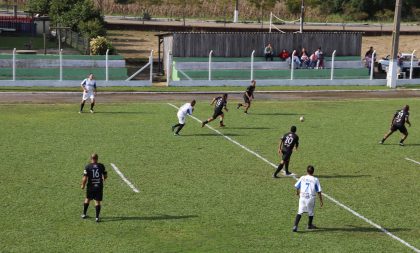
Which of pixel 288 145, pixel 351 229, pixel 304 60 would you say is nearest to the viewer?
pixel 351 229

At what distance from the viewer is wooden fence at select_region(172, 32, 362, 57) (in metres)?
47.6

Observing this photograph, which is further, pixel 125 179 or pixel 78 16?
pixel 78 16

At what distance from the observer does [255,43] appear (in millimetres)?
48938

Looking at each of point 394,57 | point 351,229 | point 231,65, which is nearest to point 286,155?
point 351,229

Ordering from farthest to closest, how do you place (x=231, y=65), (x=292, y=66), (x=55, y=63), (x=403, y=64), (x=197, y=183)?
(x=403, y=64), (x=231, y=65), (x=292, y=66), (x=55, y=63), (x=197, y=183)

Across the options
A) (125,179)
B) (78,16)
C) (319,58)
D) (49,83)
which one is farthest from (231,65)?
(125,179)

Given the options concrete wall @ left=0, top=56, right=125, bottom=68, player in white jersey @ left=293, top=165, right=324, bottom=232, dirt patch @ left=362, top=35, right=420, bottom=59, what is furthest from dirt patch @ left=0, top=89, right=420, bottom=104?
dirt patch @ left=362, top=35, right=420, bottom=59

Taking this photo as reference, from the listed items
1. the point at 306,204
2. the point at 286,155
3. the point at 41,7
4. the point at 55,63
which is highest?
the point at 41,7

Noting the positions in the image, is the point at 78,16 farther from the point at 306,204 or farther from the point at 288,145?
the point at 306,204

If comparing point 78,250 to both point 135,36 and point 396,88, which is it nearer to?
point 396,88

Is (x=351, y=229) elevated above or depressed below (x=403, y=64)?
below

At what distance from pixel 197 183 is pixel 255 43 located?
28.3 meters

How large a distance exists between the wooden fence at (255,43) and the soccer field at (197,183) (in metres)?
13.3

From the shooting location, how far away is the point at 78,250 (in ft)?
52.5
